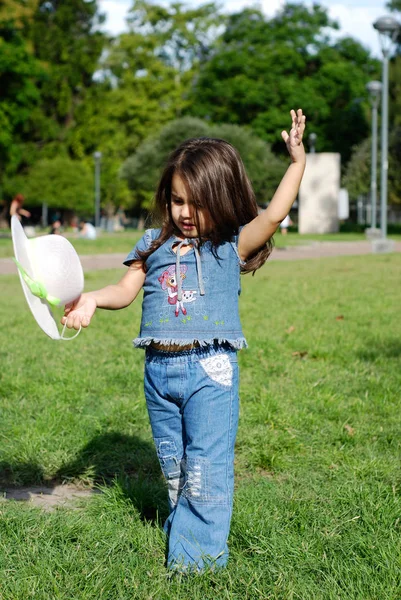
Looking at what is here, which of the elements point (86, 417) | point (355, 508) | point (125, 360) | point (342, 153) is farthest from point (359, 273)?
point (342, 153)

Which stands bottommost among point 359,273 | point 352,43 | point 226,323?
point 359,273

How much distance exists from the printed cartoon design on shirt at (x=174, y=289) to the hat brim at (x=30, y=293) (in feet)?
1.35

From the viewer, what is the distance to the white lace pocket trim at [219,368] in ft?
9.04

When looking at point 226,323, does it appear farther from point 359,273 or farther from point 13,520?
point 359,273

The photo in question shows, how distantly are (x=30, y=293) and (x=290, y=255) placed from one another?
60.3 ft

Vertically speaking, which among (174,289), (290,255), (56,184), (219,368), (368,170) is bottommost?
(290,255)

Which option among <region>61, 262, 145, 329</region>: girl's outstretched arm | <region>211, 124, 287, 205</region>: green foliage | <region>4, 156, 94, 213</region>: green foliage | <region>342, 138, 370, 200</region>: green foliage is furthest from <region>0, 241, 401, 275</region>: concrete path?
<region>4, 156, 94, 213</region>: green foliage

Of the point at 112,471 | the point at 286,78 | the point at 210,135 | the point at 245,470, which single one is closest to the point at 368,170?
the point at 210,135

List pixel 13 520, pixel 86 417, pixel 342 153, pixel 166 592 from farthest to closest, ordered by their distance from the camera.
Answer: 1. pixel 342 153
2. pixel 86 417
3. pixel 13 520
4. pixel 166 592

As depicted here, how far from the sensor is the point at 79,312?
2.75 meters

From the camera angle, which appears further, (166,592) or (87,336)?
(87,336)

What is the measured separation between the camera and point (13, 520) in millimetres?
3088

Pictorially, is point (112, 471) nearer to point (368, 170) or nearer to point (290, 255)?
point (290, 255)

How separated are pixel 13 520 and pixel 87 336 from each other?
426 cm
